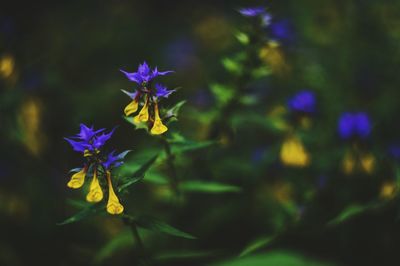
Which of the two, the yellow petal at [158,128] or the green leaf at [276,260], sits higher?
the yellow petal at [158,128]

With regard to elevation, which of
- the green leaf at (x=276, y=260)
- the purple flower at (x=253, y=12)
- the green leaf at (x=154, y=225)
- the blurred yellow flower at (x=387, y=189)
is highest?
the purple flower at (x=253, y=12)

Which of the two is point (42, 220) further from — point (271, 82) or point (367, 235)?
point (271, 82)

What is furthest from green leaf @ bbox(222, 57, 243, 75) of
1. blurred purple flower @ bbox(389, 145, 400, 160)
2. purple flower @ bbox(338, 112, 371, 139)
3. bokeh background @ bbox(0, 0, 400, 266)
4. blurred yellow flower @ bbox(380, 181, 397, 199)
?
blurred purple flower @ bbox(389, 145, 400, 160)

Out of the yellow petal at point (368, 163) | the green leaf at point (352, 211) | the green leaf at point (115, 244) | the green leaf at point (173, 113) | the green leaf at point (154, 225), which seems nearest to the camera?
the green leaf at point (154, 225)

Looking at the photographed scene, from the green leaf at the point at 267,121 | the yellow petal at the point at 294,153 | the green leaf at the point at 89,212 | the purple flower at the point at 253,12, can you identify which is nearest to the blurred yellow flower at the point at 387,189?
the yellow petal at the point at 294,153

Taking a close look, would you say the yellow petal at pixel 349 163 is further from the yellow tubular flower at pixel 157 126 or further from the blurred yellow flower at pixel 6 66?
the blurred yellow flower at pixel 6 66

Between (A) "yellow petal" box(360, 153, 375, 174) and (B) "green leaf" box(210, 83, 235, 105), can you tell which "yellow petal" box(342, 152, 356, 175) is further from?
(B) "green leaf" box(210, 83, 235, 105)
